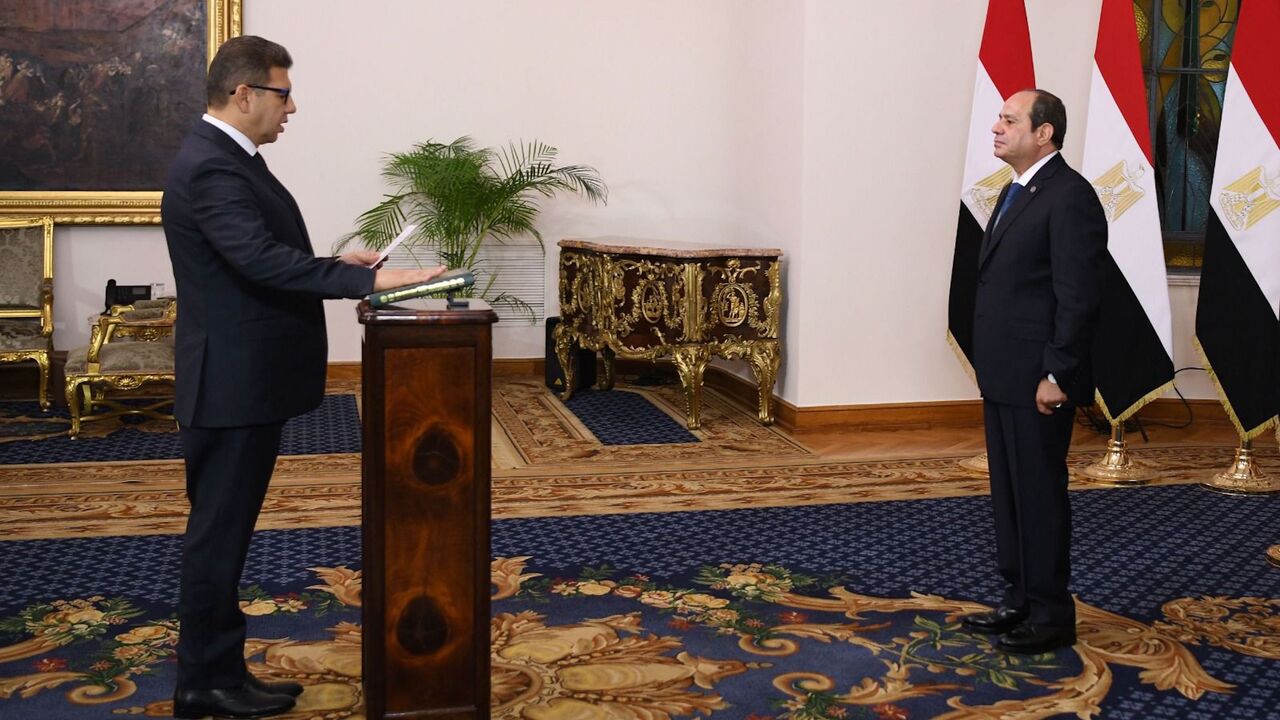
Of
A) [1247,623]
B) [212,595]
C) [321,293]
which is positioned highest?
[321,293]

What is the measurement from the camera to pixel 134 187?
28.4ft

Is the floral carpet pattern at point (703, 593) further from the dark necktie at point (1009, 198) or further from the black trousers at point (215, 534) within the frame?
the dark necktie at point (1009, 198)

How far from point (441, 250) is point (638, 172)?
5.11 ft

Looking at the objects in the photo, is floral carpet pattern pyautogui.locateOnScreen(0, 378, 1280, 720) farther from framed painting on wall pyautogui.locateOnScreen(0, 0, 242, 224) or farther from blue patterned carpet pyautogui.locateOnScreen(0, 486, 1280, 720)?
framed painting on wall pyautogui.locateOnScreen(0, 0, 242, 224)

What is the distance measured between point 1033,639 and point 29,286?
6787 millimetres

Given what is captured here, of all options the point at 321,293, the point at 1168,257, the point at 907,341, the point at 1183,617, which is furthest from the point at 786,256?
the point at 321,293

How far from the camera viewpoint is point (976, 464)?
6.56m

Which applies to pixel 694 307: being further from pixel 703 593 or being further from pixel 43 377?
pixel 43 377

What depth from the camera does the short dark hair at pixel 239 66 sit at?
3.09 metres

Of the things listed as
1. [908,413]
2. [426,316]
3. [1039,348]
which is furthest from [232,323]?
[908,413]

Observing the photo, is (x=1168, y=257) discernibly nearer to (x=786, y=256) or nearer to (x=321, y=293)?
(x=786, y=256)

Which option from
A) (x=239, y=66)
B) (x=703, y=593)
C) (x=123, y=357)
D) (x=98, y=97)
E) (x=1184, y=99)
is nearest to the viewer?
(x=239, y=66)

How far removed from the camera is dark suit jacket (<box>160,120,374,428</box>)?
306cm

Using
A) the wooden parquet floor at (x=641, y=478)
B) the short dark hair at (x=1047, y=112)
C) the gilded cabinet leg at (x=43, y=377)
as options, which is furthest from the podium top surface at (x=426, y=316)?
the gilded cabinet leg at (x=43, y=377)
